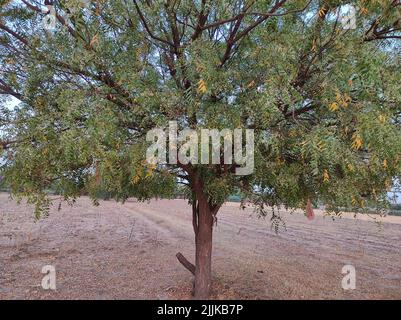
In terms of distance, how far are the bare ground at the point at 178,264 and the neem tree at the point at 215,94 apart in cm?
331

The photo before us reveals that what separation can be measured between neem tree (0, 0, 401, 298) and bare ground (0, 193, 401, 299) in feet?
10.9

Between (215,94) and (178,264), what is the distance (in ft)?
23.0

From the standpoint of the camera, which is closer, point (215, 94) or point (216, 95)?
point (215, 94)

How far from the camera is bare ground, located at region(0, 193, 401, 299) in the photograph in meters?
8.02

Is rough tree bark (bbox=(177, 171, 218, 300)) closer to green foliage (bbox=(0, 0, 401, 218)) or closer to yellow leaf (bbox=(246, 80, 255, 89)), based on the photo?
green foliage (bbox=(0, 0, 401, 218))

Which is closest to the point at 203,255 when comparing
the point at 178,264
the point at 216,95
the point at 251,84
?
the point at 178,264

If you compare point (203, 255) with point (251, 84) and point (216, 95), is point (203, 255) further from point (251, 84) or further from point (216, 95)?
point (251, 84)

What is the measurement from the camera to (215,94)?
466cm

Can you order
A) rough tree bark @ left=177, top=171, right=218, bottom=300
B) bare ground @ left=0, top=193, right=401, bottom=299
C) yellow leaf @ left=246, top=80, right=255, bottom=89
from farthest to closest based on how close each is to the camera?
1. bare ground @ left=0, top=193, right=401, bottom=299
2. rough tree bark @ left=177, top=171, right=218, bottom=300
3. yellow leaf @ left=246, top=80, right=255, bottom=89

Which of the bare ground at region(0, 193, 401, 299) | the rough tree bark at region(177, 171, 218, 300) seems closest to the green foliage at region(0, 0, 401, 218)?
the rough tree bark at region(177, 171, 218, 300)

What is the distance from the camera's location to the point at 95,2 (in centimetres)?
429

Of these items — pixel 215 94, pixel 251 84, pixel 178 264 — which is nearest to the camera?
pixel 215 94

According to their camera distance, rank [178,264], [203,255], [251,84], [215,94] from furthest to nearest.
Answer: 1. [178,264]
2. [203,255]
3. [251,84]
4. [215,94]

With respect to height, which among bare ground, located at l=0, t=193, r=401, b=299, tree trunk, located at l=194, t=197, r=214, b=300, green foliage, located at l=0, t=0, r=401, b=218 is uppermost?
green foliage, located at l=0, t=0, r=401, b=218
